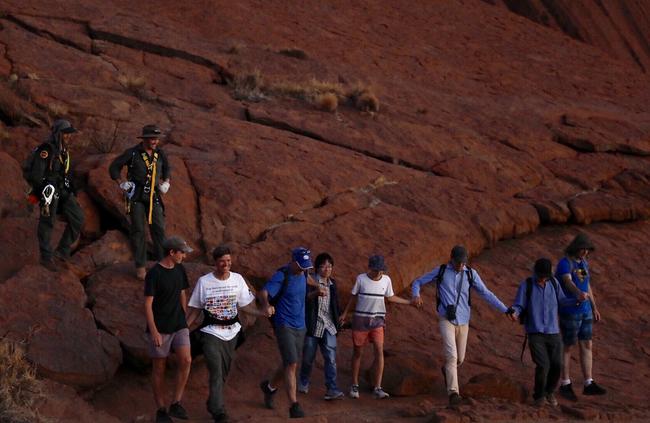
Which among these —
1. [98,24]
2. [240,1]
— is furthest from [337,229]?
[240,1]

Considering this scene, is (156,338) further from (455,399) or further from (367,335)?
(455,399)

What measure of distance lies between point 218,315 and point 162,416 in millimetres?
1003

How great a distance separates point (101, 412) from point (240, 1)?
14.4 metres

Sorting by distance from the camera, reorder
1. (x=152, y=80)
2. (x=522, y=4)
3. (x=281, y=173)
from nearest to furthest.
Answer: (x=281, y=173)
(x=152, y=80)
(x=522, y=4)

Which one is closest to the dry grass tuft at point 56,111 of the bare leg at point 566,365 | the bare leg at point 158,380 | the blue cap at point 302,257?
the blue cap at point 302,257

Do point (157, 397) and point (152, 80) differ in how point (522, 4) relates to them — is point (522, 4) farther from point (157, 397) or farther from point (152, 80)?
point (157, 397)

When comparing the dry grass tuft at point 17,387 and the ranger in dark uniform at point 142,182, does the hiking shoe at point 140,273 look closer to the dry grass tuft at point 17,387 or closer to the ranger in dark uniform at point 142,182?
the ranger in dark uniform at point 142,182

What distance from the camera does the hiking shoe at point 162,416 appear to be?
8.38 meters

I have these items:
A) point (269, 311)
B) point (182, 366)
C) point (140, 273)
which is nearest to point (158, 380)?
point (182, 366)

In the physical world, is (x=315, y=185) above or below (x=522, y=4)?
below

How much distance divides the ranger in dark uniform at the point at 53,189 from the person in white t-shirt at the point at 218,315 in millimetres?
2367

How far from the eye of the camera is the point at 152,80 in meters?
15.8

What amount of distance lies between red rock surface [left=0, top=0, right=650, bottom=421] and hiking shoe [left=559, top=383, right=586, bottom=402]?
264mm

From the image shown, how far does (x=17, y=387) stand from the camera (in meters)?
8.30
